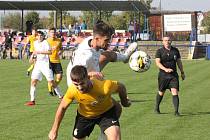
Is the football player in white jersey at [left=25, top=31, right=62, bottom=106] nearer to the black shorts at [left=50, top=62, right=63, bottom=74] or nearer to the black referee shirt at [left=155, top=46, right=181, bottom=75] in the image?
the black shorts at [left=50, top=62, right=63, bottom=74]

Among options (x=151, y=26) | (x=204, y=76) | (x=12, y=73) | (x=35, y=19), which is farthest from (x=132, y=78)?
(x=35, y=19)

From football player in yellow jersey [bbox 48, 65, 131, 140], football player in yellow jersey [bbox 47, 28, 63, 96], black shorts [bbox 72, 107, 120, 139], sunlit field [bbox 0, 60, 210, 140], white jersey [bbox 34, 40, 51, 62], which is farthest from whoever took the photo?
football player in yellow jersey [bbox 47, 28, 63, 96]

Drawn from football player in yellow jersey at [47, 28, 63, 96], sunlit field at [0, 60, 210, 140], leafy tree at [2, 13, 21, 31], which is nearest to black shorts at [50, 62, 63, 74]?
football player in yellow jersey at [47, 28, 63, 96]

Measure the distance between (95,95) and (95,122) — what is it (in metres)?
0.57

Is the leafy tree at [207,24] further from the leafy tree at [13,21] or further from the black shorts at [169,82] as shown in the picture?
the black shorts at [169,82]

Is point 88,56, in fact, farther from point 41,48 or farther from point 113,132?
point 41,48

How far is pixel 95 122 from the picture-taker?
23.9 feet

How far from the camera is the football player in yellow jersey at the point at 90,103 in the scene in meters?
6.61

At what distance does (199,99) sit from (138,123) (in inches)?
192

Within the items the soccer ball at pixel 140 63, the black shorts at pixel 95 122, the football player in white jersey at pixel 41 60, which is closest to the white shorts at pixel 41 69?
the football player in white jersey at pixel 41 60

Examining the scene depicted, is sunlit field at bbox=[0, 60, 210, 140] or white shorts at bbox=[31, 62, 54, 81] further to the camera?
white shorts at bbox=[31, 62, 54, 81]

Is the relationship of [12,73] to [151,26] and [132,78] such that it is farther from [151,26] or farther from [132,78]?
[151,26]

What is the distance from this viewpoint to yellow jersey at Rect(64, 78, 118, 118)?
6.81 meters

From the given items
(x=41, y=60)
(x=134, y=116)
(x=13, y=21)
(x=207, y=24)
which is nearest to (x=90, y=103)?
(x=134, y=116)
